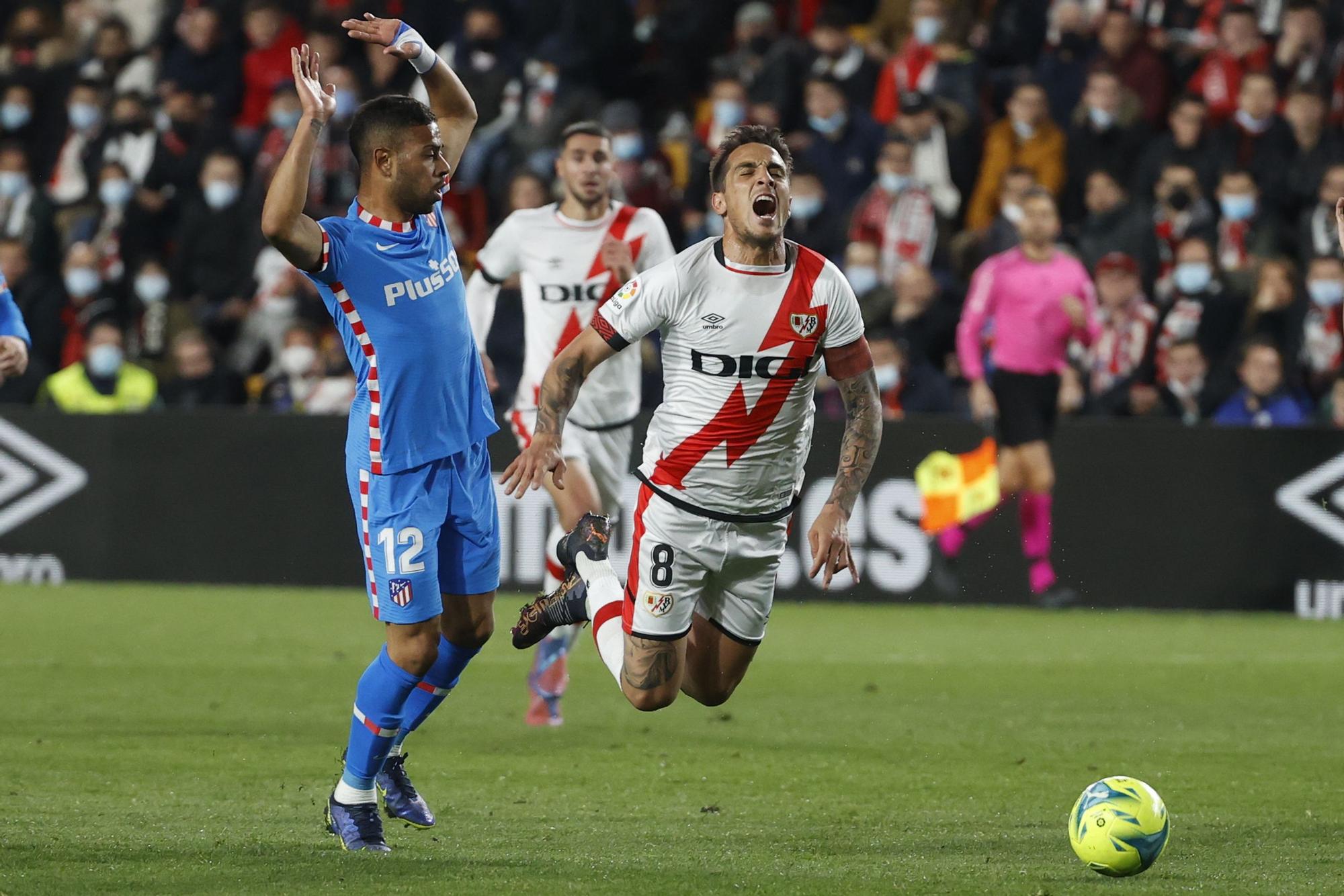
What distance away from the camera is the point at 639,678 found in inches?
277

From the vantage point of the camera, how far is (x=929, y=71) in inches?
659

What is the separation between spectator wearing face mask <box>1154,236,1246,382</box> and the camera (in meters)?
14.7

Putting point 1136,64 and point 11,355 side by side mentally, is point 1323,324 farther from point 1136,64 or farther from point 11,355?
point 11,355

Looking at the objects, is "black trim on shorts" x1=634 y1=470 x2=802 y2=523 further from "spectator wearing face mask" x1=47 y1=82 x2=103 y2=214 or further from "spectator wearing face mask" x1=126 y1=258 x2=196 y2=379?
"spectator wearing face mask" x1=47 y1=82 x2=103 y2=214

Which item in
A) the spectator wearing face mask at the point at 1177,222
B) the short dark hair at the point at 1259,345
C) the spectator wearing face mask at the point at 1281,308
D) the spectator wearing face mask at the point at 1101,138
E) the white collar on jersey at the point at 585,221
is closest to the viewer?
the white collar on jersey at the point at 585,221

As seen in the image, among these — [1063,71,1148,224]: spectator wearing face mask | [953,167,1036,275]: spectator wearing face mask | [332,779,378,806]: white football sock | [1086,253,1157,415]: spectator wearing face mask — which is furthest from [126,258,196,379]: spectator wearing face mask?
[332,779,378,806]: white football sock

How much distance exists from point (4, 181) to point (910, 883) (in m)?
15.1

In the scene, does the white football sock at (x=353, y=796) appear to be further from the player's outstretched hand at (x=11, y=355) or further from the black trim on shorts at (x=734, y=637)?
the player's outstretched hand at (x=11, y=355)

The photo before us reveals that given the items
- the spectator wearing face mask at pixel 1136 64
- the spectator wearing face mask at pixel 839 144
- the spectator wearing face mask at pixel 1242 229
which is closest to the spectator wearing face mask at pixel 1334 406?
the spectator wearing face mask at pixel 1242 229

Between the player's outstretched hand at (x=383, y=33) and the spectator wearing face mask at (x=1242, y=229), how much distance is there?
30.5 feet

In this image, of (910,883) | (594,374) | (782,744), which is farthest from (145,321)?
(910,883)

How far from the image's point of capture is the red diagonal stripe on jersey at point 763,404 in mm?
6750

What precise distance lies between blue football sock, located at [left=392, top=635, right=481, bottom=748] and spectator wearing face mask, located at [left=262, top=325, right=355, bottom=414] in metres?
8.98

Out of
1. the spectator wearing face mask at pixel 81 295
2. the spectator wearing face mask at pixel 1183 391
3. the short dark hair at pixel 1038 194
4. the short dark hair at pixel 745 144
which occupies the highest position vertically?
the short dark hair at pixel 745 144
